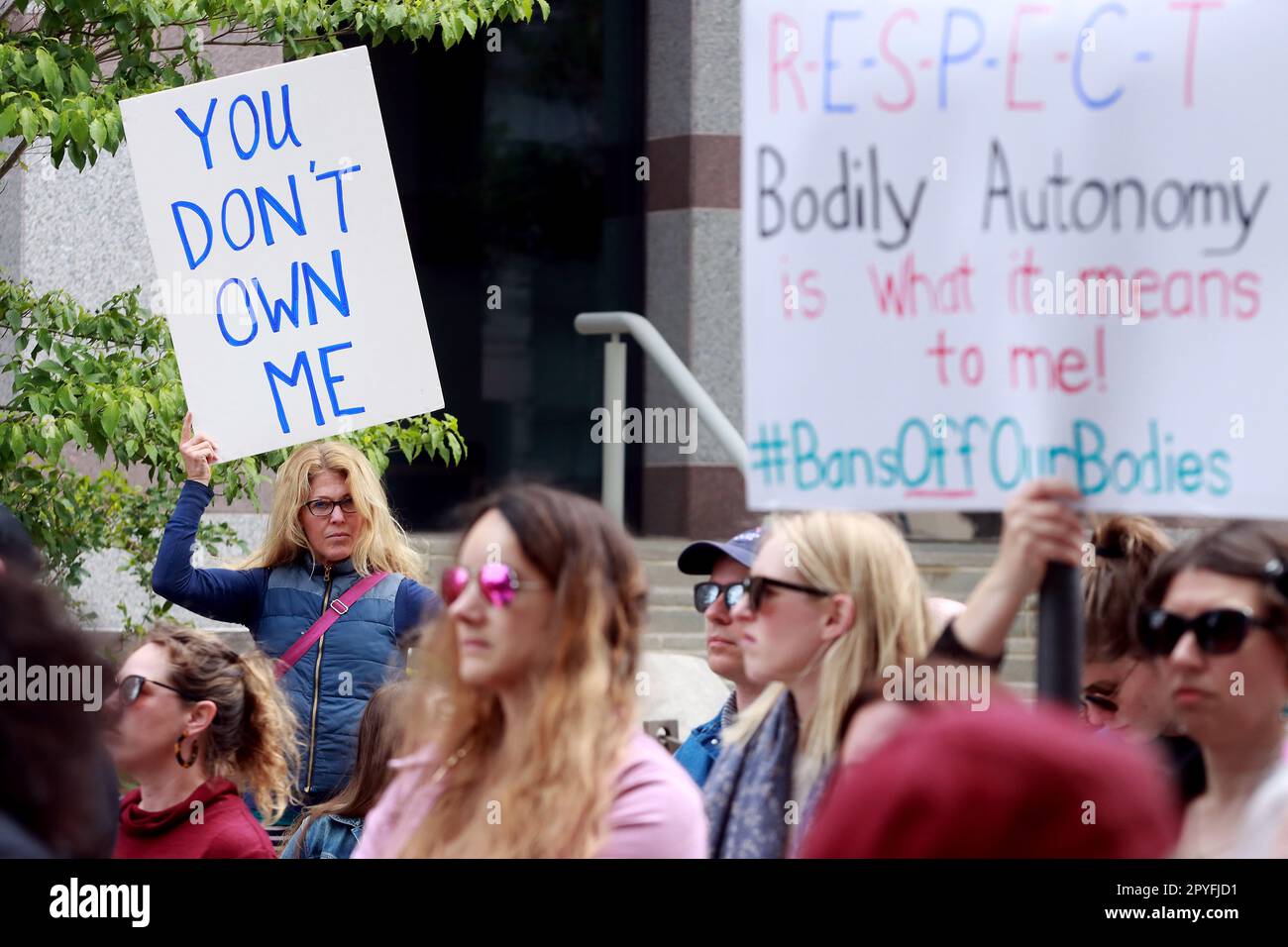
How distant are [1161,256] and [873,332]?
1.53ft

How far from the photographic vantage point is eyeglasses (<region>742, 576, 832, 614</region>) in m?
2.69

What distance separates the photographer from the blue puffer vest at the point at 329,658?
4.31 m

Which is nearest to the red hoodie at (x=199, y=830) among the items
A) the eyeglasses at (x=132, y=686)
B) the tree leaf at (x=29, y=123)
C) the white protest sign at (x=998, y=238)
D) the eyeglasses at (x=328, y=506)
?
the eyeglasses at (x=132, y=686)

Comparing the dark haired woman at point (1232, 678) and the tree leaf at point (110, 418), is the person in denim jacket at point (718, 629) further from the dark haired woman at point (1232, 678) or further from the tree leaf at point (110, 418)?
the tree leaf at point (110, 418)

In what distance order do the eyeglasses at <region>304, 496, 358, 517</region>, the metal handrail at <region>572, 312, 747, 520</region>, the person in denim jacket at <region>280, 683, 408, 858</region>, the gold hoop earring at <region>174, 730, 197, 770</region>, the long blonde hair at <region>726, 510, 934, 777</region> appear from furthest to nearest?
the metal handrail at <region>572, 312, 747, 520</region> < the eyeglasses at <region>304, 496, 358, 517</region> < the person in denim jacket at <region>280, 683, 408, 858</region> < the gold hoop earring at <region>174, 730, 197, 770</region> < the long blonde hair at <region>726, 510, 934, 777</region>

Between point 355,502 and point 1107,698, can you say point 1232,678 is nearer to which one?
point 1107,698

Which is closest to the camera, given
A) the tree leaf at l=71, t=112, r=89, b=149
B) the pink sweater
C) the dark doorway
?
the pink sweater

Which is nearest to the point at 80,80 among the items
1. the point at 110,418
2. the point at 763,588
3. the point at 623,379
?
the point at 110,418

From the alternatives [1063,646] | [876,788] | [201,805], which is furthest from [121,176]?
[876,788]

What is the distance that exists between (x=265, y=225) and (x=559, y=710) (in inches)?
92.0

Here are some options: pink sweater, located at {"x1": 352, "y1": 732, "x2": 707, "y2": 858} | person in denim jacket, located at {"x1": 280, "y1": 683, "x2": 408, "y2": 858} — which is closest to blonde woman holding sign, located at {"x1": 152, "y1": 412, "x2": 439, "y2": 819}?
person in denim jacket, located at {"x1": 280, "y1": 683, "x2": 408, "y2": 858}

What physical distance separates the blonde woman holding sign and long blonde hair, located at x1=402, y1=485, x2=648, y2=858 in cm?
184

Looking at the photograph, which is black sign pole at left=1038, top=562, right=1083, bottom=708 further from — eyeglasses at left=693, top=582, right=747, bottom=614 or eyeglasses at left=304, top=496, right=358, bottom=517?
eyeglasses at left=304, top=496, right=358, bottom=517

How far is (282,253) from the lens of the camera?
4.28 metres
